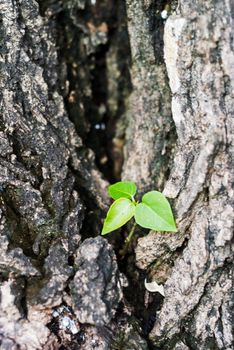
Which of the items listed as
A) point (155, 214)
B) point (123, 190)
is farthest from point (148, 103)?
point (155, 214)

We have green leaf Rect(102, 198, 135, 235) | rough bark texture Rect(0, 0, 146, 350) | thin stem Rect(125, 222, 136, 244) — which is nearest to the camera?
rough bark texture Rect(0, 0, 146, 350)

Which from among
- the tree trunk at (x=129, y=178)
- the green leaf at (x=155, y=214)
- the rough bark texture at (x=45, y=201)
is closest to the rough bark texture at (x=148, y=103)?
the tree trunk at (x=129, y=178)

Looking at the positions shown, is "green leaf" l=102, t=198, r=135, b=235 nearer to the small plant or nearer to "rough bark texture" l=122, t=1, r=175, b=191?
the small plant

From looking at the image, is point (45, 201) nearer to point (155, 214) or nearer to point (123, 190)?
point (123, 190)

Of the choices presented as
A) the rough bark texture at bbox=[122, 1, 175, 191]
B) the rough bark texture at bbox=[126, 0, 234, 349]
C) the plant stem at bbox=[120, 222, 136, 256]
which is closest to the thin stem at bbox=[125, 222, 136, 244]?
the plant stem at bbox=[120, 222, 136, 256]

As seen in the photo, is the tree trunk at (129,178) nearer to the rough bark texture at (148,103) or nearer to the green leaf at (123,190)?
the rough bark texture at (148,103)
